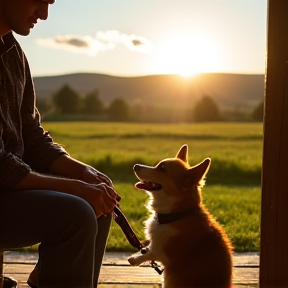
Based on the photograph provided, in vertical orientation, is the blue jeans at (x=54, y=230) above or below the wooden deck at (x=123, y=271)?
above

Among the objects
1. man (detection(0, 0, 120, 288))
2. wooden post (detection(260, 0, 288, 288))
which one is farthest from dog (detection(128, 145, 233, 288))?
man (detection(0, 0, 120, 288))

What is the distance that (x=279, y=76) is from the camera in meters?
2.23

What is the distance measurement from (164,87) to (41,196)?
9709mm

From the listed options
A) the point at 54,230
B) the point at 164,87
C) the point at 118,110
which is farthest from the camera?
the point at 118,110

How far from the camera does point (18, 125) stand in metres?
2.31

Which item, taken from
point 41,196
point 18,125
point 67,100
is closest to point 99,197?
point 41,196

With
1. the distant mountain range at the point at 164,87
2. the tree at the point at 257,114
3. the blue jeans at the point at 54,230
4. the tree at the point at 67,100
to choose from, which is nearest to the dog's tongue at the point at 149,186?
the blue jeans at the point at 54,230

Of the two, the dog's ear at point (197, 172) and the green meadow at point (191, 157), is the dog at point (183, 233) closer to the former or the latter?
the dog's ear at point (197, 172)

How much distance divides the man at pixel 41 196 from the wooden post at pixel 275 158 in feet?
2.16

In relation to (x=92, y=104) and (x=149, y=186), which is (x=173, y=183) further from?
(x=92, y=104)

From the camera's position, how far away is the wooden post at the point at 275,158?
2215mm

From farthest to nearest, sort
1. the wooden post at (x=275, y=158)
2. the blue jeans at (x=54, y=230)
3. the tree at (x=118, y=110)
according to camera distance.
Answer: the tree at (x=118, y=110) → the wooden post at (x=275, y=158) → the blue jeans at (x=54, y=230)

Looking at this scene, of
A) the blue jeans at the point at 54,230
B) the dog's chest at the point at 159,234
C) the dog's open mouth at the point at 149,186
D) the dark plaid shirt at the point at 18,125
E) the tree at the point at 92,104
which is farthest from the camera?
the tree at the point at 92,104

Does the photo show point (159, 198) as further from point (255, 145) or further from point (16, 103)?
point (255, 145)
